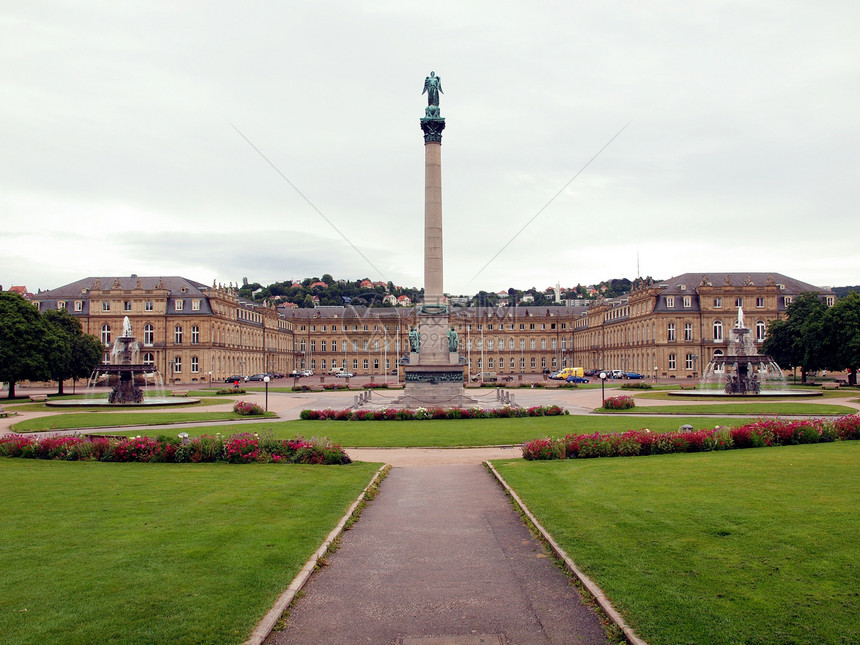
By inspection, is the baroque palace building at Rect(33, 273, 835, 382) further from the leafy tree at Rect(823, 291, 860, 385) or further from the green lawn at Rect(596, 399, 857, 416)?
the green lawn at Rect(596, 399, 857, 416)

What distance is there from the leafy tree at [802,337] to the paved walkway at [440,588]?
65401 millimetres

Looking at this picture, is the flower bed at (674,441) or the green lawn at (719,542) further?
the flower bed at (674,441)

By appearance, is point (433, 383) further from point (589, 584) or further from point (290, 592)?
point (290, 592)

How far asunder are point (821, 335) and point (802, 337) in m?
3.90

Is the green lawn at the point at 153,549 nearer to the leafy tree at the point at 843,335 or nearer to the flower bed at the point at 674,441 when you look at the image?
the flower bed at the point at 674,441

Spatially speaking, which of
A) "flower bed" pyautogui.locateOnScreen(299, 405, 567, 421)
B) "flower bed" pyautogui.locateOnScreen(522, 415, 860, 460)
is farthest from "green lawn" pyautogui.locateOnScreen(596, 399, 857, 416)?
"flower bed" pyautogui.locateOnScreen(522, 415, 860, 460)

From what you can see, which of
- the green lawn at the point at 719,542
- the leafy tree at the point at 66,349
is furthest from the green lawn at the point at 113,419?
the green lawn at the point at 719,542

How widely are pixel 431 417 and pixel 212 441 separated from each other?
1794 cm

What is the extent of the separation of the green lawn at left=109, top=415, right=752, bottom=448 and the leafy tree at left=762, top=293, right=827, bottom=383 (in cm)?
4190

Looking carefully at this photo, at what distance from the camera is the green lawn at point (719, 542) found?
7512mm

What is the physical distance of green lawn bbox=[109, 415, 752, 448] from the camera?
27.7 m

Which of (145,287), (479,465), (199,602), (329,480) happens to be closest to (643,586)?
(199,602)

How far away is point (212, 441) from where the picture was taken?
21406 millimetres

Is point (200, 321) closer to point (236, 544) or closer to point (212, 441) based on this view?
point (212, 441)
